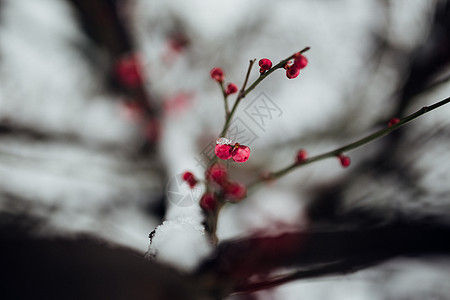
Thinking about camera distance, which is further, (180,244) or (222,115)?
(222,115)

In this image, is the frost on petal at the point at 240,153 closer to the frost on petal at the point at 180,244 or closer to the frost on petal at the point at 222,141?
the frost on petal at the point at 222,141

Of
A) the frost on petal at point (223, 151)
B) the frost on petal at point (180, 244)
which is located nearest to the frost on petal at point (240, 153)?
the frost on petal at point (223, 151)

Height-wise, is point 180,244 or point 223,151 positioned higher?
point 223,151

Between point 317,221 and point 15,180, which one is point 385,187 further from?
point 15,180

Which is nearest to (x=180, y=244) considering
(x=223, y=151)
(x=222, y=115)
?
(x=223, y=151)

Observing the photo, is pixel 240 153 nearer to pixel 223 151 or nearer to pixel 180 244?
pixel 223 151

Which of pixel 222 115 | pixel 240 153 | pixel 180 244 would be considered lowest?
pixel 180 244
